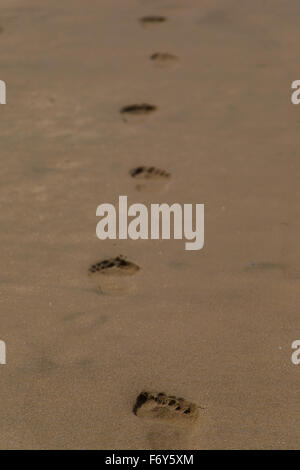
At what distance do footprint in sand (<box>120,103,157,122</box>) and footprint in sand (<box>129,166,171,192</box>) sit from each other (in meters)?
0.70

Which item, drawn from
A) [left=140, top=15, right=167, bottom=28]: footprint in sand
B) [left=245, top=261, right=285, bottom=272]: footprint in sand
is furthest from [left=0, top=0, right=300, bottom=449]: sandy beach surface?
[left=140, top=15, right=167, bottom=28]: footprint in sand

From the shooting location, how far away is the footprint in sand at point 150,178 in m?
3.46

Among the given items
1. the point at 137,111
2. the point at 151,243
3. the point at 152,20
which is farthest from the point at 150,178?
the point at 152,20

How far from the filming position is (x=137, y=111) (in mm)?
4254

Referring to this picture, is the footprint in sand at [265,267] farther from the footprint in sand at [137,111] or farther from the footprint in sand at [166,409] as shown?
the footprint in sand at [137,111]

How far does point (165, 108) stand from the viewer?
4.28 meters

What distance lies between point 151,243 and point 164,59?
8.11ft

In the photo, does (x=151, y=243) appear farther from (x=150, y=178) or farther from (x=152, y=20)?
(x=152, y=20)

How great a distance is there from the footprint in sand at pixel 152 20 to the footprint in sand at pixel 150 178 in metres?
2.58

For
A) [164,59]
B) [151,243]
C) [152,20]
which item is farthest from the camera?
[152,20]

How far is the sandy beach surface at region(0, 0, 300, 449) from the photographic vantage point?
219 centimetres

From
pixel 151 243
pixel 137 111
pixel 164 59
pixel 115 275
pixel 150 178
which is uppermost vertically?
pixel 164 59

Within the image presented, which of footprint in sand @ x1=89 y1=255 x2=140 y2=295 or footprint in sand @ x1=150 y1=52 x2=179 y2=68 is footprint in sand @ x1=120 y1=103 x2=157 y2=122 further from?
footprint in sand @ x1=89 y1=255 x2=140 y2=295
